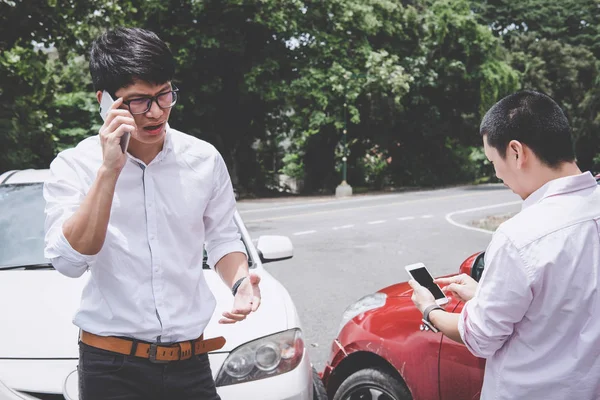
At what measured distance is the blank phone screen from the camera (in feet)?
7.65

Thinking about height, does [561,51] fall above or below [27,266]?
above

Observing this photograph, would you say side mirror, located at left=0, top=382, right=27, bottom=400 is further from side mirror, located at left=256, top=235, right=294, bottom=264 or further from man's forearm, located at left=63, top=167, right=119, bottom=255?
side mirror, located at left=256, top=235, right=294, bottom=264

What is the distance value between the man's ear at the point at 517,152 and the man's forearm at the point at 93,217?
3.87ft

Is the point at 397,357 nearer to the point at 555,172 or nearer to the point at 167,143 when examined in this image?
the point at 555,172

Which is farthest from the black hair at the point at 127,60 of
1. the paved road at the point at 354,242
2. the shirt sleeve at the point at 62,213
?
the paved road at the point at 354,242

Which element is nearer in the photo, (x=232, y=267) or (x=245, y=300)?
(x=245, y=300)

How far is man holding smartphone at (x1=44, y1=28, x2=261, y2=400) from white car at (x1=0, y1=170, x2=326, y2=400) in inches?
27.4

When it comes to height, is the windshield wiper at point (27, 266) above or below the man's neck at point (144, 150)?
below

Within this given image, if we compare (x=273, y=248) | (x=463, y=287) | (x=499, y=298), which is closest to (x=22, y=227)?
(x=273, y=248)

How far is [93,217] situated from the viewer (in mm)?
1762

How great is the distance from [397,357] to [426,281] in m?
0.99

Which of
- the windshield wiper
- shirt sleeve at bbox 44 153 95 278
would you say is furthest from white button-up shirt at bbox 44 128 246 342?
the windshield wiper

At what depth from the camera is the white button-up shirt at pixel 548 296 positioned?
70.6 inches

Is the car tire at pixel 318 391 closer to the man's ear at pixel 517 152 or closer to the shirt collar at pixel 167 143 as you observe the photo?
the shirt collar at pixel 167 143
